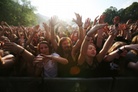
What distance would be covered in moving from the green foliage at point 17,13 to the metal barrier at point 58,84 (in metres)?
49.1

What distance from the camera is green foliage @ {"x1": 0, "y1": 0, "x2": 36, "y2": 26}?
50.4 m

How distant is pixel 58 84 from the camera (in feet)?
9.70

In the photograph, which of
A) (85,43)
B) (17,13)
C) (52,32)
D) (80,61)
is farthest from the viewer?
(17,13)

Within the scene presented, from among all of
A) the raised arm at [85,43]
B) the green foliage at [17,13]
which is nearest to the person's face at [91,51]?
the raised arm at [85,43]

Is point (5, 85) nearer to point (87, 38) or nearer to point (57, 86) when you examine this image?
point (57, 86)

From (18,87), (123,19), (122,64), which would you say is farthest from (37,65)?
(123,19)

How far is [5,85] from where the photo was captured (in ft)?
9.73

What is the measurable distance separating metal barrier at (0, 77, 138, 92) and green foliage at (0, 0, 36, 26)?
1932 inches

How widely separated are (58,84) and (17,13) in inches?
2295

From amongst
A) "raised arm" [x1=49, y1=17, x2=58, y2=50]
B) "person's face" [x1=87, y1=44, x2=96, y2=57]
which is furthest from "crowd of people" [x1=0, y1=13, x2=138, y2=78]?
"raised arm" [x1=49, y1=17, x2=58, y2=50]

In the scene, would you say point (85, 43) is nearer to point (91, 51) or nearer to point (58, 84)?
point (91, 51)

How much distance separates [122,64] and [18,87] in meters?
1.74

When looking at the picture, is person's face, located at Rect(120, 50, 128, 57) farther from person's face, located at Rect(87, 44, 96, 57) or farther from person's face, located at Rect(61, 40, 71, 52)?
person's face, located at Rect(61, 40, 71, 52)

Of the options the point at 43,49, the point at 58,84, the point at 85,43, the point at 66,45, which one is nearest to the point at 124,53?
the point at 85,43
